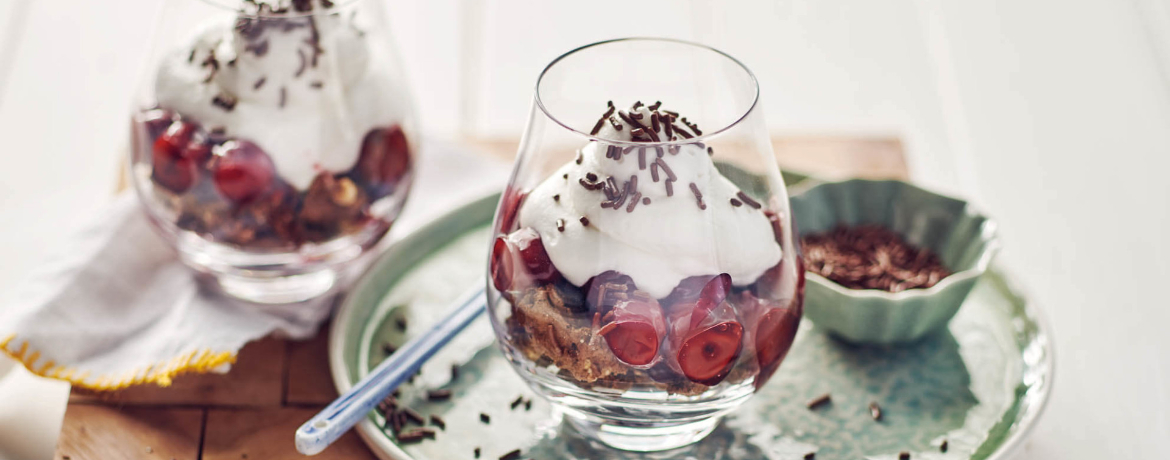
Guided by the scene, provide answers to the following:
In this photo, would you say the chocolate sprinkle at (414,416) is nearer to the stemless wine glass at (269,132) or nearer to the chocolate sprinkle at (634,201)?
the stemless wine glass at (269,132)

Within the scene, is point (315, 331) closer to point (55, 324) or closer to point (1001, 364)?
point (55, 324)

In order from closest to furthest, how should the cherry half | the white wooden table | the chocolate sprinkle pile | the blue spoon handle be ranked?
the cherry half → the blue spoon handle → the chocolate sprinkle pile → the white wooden table

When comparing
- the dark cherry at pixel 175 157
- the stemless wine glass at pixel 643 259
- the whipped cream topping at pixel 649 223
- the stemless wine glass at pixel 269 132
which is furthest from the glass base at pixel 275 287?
the whipped cream topping at pixel 649 223

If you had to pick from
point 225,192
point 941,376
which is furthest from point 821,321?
point 225,192

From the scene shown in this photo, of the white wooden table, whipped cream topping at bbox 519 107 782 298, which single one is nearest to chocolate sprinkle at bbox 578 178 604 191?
whipped cream topping at bbox 519 107 782 298

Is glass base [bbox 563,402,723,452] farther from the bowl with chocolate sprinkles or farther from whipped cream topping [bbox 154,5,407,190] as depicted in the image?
whipped cream topping [bbox 154,5,407,190]

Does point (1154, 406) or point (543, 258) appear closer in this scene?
point (543, 258)

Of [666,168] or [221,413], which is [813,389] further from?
[221,413]
